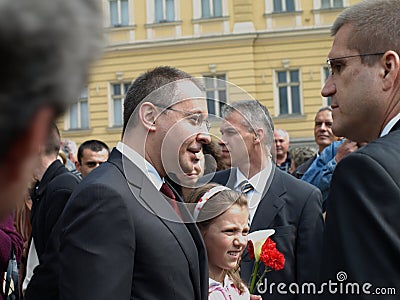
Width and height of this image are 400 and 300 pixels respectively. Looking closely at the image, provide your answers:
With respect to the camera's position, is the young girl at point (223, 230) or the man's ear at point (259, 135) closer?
the young girl at point (223, 230)

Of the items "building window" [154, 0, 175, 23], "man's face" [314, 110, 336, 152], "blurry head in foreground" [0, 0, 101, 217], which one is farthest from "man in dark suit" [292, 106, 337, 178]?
"building window" [154, 0, 175, 23]

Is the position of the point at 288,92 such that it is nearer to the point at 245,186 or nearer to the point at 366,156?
the point at 245,186

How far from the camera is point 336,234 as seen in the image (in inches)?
77.0

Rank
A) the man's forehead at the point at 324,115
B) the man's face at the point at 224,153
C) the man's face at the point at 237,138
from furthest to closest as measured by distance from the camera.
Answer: the man's forehead at the point at 324,115 → the man's face at the point at 237,138 → the man's face at the point at 224,153

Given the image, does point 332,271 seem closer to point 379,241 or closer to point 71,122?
point 379,241

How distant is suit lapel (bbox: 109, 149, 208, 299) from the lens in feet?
8.10

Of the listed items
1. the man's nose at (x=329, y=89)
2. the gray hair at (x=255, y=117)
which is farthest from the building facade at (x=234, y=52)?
the man's nose at (x=329, y=89)

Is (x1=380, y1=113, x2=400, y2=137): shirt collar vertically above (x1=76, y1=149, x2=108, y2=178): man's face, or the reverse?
(x1=380, y1=113, x2=400, y2=137): shirt collar

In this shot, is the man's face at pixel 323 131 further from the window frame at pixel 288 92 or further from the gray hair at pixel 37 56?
the window frame at pixel 288 92

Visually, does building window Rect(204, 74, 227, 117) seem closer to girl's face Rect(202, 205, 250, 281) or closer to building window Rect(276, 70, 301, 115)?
girl's face Rect(202, 205, 250, 281)

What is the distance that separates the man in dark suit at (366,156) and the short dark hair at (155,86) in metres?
0.65

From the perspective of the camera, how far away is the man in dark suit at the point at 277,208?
3.65 m

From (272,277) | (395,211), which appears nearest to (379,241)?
(395,211)

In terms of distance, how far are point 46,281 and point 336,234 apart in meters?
2.01
